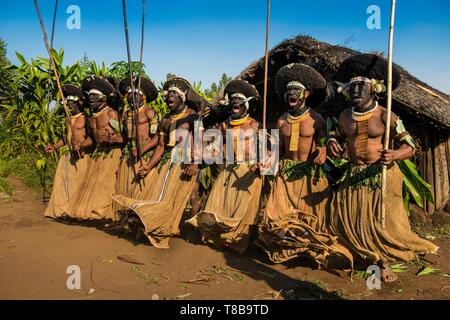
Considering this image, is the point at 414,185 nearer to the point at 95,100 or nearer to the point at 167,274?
the point at 167,274

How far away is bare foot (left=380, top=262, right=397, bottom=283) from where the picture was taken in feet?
11.2

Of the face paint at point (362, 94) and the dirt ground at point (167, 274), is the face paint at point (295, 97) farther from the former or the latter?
the dirt ground at point (167, 274)

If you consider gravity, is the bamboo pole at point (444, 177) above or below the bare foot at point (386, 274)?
above

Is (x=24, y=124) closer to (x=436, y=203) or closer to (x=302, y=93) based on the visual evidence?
(x=302, y=93)

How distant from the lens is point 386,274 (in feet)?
11.3

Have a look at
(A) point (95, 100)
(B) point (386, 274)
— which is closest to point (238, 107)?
(A) point (95, 100)

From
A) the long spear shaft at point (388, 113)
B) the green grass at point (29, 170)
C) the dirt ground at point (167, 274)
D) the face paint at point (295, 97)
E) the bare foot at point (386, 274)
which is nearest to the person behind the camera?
the long spear shaft at point (388, 113)

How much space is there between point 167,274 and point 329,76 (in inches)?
153

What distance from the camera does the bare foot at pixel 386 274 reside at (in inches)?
134

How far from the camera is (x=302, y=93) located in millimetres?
3807

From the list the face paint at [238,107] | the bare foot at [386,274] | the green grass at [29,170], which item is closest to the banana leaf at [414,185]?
the bare foot at [386,274]

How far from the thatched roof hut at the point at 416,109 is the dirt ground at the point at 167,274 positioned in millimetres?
1053
